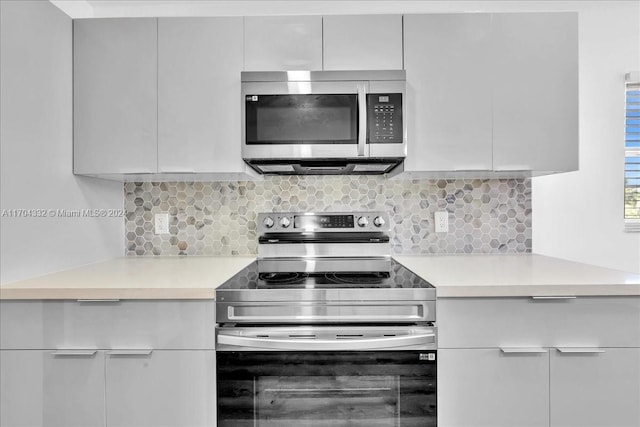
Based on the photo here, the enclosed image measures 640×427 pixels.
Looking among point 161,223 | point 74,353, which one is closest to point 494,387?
point 74,353

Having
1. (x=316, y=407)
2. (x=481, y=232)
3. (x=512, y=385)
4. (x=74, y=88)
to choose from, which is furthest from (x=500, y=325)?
(x=74, y=88)

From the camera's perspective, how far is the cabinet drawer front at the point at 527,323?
1.50m

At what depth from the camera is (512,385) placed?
150 cm

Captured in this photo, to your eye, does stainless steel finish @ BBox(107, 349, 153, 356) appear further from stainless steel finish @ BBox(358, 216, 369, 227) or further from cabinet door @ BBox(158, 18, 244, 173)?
stainless steel finish @ BBox(358, 216, 369, 227)

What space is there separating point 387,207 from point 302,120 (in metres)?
0.73

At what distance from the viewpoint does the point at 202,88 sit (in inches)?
75.9

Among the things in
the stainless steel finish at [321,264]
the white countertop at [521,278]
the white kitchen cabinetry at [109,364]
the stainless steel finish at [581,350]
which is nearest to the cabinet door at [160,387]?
the white kitchen cabinetry at [109,364]

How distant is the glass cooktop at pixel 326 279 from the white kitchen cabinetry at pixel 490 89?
514 millimetres

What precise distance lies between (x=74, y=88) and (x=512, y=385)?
2.25m

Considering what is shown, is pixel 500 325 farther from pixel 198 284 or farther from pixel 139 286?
pixel 139 286

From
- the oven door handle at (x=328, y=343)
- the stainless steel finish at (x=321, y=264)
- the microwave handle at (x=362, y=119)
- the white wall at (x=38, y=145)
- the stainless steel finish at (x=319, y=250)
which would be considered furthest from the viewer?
the stainless steel finish at (x=319, y=250)

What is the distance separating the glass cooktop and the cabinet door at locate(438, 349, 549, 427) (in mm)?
305

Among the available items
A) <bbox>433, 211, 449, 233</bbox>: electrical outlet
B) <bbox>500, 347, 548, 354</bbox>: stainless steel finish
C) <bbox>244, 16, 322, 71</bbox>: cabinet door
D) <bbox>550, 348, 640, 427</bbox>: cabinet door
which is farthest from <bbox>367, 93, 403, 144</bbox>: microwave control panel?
<bbox>550, 348, 640, 427</bbox>: cabinet door

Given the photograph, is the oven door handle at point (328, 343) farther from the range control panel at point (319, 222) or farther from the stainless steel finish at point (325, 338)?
the range control panel at point (319, 222)
